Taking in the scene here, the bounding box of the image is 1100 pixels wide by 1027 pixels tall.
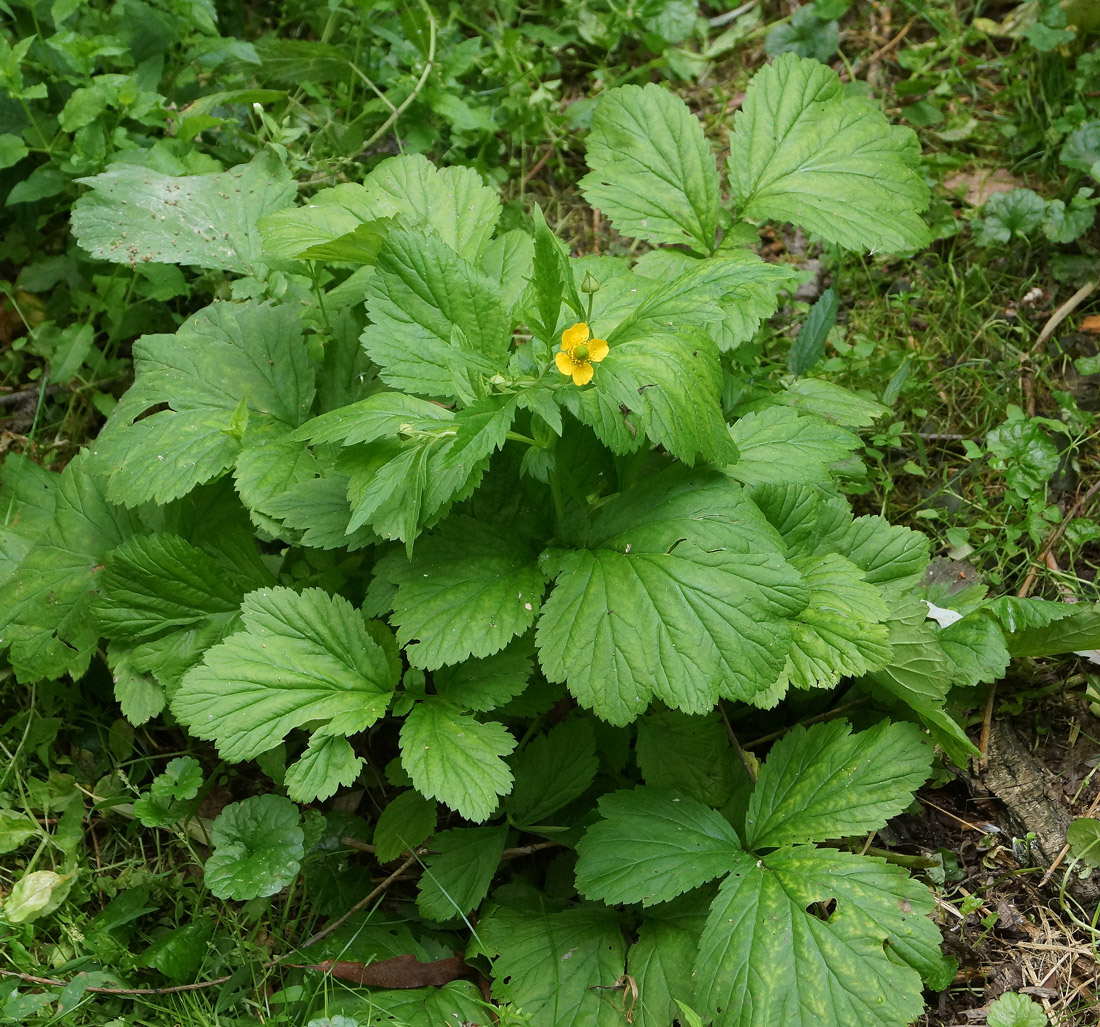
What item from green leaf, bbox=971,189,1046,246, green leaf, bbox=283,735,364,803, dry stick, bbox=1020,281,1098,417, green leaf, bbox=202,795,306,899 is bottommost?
green leaf, bbox=202,795,306,899

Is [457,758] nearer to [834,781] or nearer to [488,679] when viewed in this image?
[488,679]

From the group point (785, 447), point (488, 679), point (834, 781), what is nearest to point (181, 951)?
point (488, 679)

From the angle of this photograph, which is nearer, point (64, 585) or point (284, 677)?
point (284, 677)

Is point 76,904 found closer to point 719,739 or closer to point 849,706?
point 719,739

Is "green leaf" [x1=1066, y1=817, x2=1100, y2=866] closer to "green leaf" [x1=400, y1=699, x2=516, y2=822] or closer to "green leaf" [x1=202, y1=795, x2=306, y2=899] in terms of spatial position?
"green leaf" [x1=400, y1=699, x2=516, y2=822]

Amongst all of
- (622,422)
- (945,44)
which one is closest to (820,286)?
(945,44)

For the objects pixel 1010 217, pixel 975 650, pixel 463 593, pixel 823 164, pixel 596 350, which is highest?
pixel 823 164

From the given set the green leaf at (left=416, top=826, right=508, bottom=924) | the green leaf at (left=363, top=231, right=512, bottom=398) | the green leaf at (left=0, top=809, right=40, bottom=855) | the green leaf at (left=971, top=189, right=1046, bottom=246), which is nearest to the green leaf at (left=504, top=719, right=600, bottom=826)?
the green leaf at (left=416, top=826, right=508, bottom=924)
